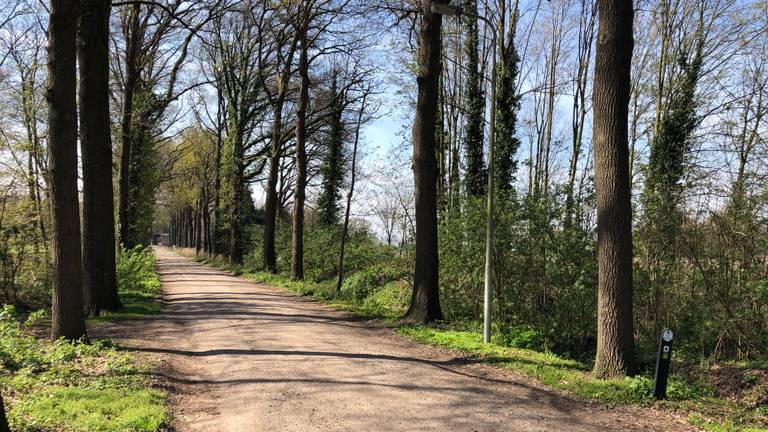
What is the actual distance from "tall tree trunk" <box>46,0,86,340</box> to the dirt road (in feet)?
4.40

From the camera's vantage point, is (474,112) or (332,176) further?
(332,176)

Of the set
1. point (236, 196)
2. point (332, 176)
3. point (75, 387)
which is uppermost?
point (332, 176)

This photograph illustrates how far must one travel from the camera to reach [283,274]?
2559cm

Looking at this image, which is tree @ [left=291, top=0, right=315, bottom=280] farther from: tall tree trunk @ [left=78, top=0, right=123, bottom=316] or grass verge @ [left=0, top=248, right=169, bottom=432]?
grass verge @ [left=0, top=248, right=169, bottom=432]

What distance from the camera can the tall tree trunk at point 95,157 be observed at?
11734 mm

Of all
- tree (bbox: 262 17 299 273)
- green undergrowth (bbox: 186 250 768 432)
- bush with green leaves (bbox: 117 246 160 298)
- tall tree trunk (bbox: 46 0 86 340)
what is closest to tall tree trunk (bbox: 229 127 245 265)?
tree (bbox: 262 17 299 273)

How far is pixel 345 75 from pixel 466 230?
14919mm

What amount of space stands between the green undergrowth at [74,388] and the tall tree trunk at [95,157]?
12.5 feet

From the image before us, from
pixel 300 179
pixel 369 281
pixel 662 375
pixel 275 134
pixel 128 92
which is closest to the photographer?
pixel 662 375

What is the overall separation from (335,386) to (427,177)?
6701 mm

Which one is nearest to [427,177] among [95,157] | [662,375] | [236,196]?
[662,375]

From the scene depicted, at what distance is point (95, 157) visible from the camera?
39.6ft

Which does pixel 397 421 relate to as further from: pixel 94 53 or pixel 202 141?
pixel 202 141

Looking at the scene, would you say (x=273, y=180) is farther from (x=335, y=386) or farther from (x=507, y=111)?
(x=335, y=386)
